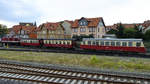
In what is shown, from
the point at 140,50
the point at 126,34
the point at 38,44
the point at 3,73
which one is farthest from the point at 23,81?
the point at 126,34

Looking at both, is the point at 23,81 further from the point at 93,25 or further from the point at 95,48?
the point at 93,25

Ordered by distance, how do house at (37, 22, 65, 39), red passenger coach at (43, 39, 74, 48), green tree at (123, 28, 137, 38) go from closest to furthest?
red passenger coach at (43, 39, 74, 48), green tree at (123, 28, 137, 38), house at (37, 22, 65, 39)


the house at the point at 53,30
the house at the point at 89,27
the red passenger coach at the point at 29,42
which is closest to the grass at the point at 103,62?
the red passenger coach at the point at 29,42

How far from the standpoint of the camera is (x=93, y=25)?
43656mm

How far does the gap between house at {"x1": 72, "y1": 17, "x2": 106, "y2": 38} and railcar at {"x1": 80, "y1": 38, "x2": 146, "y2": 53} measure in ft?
66.1

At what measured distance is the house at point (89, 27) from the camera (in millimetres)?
43938

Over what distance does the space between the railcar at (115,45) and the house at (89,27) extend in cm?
2014

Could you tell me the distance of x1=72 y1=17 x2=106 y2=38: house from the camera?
43.9 metres

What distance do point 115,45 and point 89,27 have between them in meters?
24.0

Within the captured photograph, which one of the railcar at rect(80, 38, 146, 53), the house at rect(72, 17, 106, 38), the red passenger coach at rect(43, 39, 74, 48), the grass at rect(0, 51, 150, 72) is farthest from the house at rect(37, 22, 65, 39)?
the grass at rect(0, 51, 150, 72)

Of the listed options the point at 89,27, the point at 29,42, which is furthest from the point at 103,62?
the point at 89,27

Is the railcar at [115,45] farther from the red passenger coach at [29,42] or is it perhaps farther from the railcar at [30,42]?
the red passenger coach at [29,42]

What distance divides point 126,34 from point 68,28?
27240mm

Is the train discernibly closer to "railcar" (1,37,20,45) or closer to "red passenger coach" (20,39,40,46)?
"red passenger coach" (20,39,40,46)
